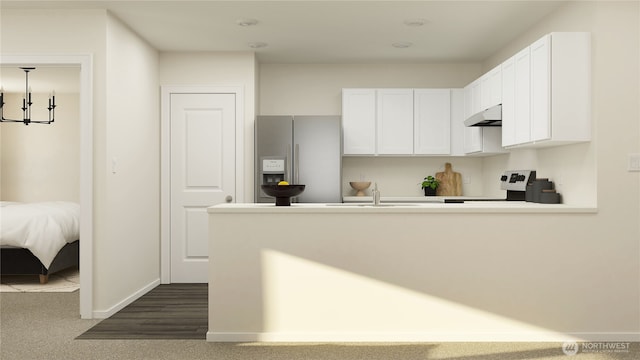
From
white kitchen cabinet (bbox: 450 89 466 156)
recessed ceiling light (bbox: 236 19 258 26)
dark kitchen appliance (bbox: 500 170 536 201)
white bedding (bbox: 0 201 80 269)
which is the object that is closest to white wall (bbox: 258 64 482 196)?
white kitchen cabinet (bbox: 450 89 466 156)

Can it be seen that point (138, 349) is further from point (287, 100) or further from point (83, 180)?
point (287, 100)

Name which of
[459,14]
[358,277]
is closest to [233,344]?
[358,277]

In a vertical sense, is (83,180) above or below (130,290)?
above

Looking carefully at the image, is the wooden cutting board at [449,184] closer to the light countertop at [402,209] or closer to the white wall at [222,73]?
the white wall at [222,73]

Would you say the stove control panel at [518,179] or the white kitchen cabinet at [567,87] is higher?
the white kitchen cabinet at [567,87]

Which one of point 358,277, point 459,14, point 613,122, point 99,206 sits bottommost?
point 358,277

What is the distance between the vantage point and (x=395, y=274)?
12.0 feet

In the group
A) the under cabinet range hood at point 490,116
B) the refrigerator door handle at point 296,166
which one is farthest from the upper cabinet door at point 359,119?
the under cabinet range hood at point 490,116

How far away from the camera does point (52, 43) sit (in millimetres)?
4344

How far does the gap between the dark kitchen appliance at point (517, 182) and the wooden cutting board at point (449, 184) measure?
1.23m

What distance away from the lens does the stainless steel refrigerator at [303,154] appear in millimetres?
5746

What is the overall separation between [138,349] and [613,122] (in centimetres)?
353

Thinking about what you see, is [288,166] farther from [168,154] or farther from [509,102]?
[509,102]

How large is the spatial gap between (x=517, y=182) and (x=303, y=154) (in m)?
2.20
